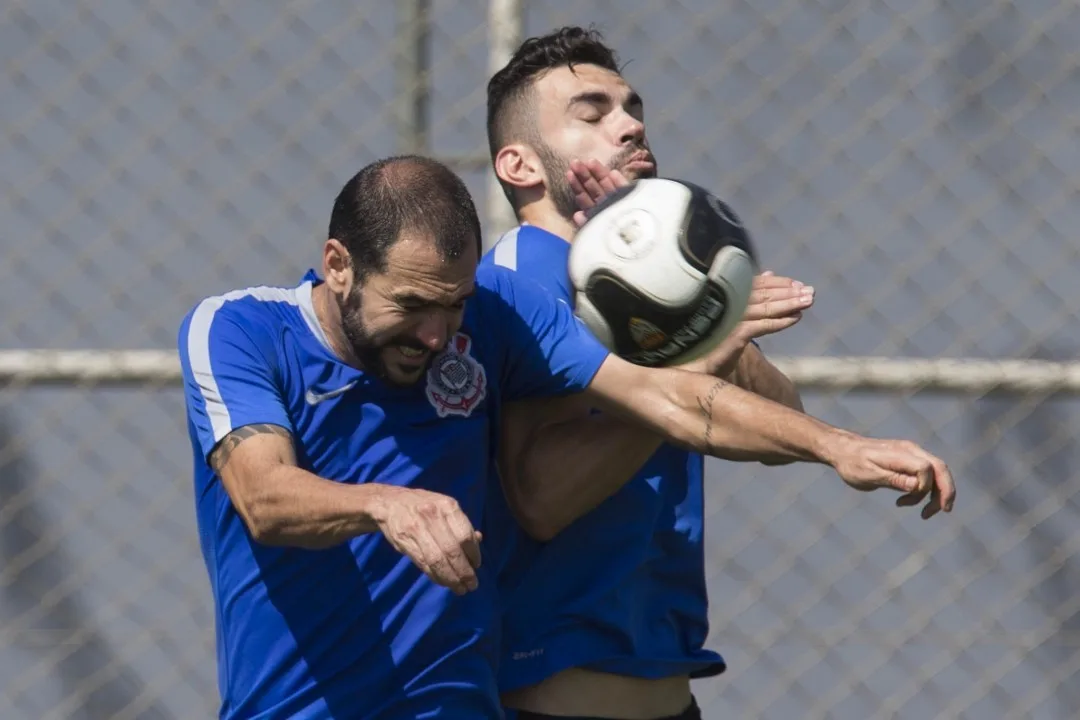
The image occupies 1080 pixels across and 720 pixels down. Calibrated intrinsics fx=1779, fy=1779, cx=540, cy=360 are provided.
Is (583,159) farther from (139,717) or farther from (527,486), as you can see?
(139,717)

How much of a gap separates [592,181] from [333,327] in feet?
2.11

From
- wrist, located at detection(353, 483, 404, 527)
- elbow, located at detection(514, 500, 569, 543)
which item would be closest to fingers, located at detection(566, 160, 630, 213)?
elbow, located at detection(514, 500, 569, 543)

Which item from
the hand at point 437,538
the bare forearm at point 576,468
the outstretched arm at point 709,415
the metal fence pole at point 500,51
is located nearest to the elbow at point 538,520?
the bare forearm at point 576,468

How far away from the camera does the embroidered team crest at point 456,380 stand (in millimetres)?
3268

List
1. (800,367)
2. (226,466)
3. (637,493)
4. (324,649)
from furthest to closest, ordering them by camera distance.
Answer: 1. (800,367)
2. (637,493)
3. (324,649)
4. (226,466)

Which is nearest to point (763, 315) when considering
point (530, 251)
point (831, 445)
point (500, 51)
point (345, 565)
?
point (831, 445)

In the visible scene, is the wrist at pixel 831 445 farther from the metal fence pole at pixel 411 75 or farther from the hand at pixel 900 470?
the metal fence pole at pixel 411 75

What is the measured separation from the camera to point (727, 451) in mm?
3275

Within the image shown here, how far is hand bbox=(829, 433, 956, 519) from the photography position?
2873 mm

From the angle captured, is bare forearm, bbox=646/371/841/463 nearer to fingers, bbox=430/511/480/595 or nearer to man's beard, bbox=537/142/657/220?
man's beard, bbox=537/142/657/220

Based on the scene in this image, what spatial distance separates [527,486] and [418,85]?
1.43 m

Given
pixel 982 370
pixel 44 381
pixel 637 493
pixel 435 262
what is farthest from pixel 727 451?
Result: pixel 44 381

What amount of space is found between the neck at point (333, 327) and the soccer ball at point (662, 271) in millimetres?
A: 430

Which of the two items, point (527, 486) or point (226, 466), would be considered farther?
point (527, 486)
